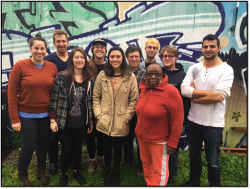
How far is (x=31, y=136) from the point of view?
2391mm

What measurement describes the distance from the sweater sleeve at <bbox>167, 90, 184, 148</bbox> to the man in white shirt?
18.9 inches

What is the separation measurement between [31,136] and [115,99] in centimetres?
146

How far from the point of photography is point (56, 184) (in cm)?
267

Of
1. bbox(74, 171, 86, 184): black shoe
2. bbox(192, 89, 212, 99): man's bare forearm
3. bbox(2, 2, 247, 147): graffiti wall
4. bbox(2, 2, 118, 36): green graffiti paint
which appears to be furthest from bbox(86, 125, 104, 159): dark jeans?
bbox(2, 2, 118, 36): green graffiti paint

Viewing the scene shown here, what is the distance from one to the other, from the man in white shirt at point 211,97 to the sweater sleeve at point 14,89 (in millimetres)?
2537

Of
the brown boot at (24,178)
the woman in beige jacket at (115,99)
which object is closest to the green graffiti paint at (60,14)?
the woman in beige jacket at (115,99)

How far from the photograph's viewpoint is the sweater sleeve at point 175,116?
189 cm

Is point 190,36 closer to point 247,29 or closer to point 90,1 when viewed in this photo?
point 247,29

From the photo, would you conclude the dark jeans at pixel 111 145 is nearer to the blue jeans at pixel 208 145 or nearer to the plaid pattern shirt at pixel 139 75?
the plaid pattern shirt at pixel 139 75

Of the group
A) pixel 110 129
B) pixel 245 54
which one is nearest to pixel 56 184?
pixel 110 129

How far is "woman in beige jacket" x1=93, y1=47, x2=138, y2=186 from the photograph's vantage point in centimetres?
241

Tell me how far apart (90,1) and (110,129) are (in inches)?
131

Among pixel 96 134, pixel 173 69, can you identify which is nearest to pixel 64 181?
pixel 96 134

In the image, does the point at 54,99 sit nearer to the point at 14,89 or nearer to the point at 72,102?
the point at 72,102
